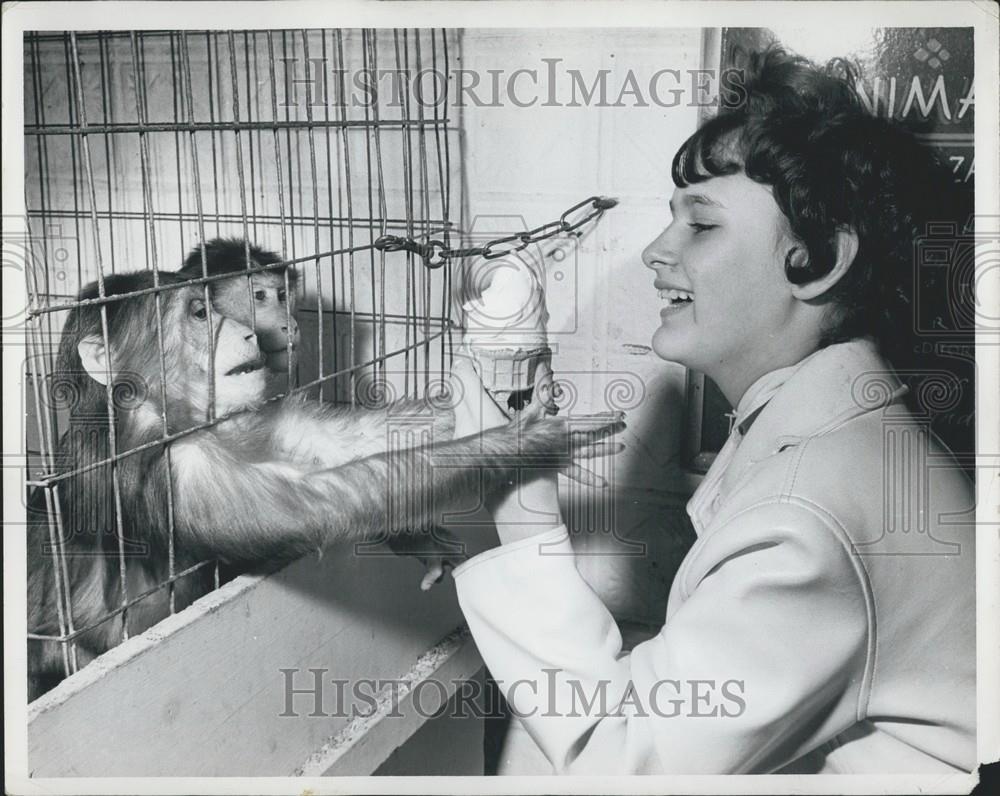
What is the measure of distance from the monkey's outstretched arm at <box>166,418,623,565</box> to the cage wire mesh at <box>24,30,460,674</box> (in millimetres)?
55

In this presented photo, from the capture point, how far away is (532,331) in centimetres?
105

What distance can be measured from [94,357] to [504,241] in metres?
0.47

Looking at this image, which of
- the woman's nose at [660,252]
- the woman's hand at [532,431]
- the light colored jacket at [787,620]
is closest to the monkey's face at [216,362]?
the woman's hand at [532,431]

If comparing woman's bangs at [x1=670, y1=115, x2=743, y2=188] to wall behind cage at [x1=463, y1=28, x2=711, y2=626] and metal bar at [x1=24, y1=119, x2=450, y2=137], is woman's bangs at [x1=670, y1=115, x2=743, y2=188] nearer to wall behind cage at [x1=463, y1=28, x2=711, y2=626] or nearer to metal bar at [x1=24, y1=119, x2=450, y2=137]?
wall behind cage at [x1=463, y1=28, x2=711, y2=626]

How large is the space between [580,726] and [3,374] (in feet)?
2.18

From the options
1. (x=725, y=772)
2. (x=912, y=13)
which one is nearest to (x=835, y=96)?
(x=912, y=13)

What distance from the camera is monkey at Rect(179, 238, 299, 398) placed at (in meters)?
1.14

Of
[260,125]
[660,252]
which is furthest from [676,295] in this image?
[260,125]

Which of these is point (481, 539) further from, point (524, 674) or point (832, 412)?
point (832, 412)

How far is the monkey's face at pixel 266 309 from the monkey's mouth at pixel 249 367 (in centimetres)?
7

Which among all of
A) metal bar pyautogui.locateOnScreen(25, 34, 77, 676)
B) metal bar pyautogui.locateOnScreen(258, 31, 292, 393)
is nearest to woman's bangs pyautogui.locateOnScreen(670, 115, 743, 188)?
metal bar pyautogui.locateOnScreen(258, 31, 292, 393)

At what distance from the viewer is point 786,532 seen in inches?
33.4

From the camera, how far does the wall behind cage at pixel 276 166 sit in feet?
3.43

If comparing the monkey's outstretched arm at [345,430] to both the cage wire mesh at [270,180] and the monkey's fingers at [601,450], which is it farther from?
the monkey's fingers at [601,450]
